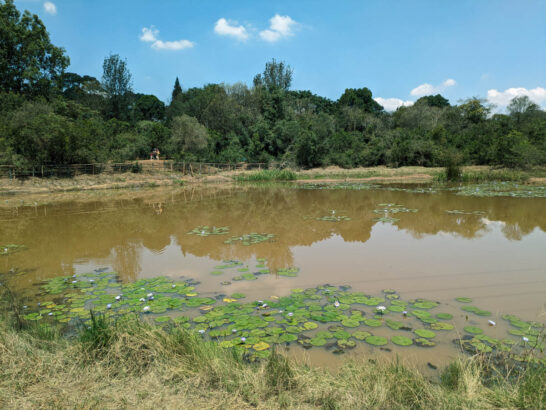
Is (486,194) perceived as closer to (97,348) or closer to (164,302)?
(164,302)

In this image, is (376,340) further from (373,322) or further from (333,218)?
(333,218)

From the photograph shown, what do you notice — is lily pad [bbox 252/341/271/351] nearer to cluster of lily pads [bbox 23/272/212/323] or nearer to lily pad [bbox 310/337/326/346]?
lily pad [bbox 310/337/326/346]

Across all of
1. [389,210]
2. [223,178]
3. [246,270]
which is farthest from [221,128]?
A: [246,270]

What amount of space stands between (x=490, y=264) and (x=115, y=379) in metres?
7.12

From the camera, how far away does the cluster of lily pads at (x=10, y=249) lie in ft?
28.6

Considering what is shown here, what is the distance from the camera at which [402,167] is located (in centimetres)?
3525

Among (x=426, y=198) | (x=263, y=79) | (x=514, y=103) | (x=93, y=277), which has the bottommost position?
(x=93, y=277)

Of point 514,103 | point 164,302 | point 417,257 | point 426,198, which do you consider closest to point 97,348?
point 164,302

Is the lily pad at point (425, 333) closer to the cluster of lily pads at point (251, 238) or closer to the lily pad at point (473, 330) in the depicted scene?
the lily pad at point (473, 330)

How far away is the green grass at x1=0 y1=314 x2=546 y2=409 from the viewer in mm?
2773

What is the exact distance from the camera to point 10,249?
9078 mm

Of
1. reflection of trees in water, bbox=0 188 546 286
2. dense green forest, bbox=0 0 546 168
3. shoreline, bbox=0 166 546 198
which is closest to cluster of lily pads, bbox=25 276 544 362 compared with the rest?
reflection of trees in water, bbox=0 188 546 286

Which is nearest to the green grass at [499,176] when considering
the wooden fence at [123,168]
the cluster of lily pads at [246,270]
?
the wooden fence at [123,168]

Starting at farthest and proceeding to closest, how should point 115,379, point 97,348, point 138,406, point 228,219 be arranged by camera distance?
1. point 228,219
2. point 97,348
3. point 115,379
4. point 138,406
